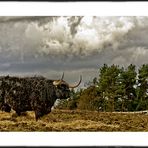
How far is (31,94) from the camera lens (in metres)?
3.44

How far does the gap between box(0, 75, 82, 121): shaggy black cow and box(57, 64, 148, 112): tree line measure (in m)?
0.09

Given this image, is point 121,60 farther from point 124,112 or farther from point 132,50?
point 124,112

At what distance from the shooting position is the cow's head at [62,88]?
339 cm

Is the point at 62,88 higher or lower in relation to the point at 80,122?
higher

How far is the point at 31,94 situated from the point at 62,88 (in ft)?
0.83

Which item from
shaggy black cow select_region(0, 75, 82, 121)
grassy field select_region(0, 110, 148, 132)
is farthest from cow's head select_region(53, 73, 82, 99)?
grassy field select_region(0, 110, 148, 132)

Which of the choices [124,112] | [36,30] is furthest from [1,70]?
[124,112]

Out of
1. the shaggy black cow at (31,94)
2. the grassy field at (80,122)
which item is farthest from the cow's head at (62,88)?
the grassy field at (80,122)

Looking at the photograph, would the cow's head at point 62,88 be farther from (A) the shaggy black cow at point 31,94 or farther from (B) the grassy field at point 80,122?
(B) the grassy field at point 80,122

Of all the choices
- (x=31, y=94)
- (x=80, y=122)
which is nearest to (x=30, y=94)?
(x=31, y=94)

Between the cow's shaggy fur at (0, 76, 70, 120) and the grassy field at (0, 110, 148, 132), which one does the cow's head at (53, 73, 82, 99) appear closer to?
the cow's shaggy fur at (0, 76, 70, 120)

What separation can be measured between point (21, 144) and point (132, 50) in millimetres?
1130

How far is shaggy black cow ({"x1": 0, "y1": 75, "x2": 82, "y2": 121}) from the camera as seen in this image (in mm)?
3412

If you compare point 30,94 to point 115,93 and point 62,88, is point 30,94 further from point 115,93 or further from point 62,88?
point 115,93
